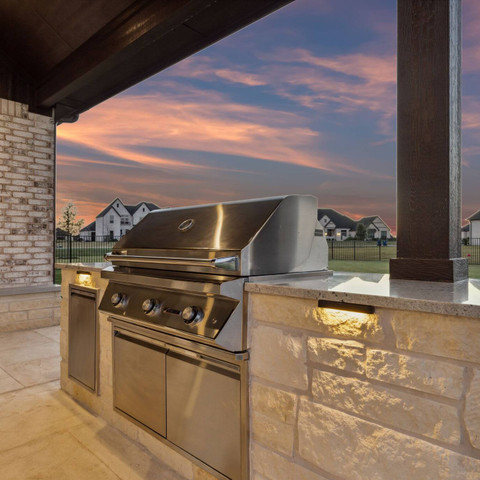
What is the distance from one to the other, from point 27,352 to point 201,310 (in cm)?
326

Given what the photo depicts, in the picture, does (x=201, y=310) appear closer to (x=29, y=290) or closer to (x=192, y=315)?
(x=192, y=315)

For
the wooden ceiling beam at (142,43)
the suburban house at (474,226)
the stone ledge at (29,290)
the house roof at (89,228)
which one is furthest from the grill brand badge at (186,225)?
the house roof at (89,228)

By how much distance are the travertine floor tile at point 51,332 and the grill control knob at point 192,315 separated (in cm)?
349

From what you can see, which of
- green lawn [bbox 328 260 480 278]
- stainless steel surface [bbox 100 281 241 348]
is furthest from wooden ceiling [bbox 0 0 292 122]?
stainless steel surface [bbox 100 281 241 348]

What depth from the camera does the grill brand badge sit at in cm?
199

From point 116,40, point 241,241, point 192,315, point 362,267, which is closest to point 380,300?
point 241,241

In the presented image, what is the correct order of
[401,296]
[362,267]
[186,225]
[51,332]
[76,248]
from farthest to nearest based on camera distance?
[76,248], [51,332], [362,267], [186,225], [401,296]

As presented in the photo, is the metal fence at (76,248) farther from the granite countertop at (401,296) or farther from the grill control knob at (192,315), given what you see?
the granite countertop at (401,296)

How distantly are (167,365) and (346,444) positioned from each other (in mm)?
950

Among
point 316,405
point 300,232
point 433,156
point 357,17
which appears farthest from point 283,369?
point 357,17

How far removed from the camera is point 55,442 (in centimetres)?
222

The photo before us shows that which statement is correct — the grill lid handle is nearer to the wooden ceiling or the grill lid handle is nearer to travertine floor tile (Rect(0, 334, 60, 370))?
the wooden ceiling

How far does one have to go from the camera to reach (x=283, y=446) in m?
1.38

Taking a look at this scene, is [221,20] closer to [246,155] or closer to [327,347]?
[246,155]
